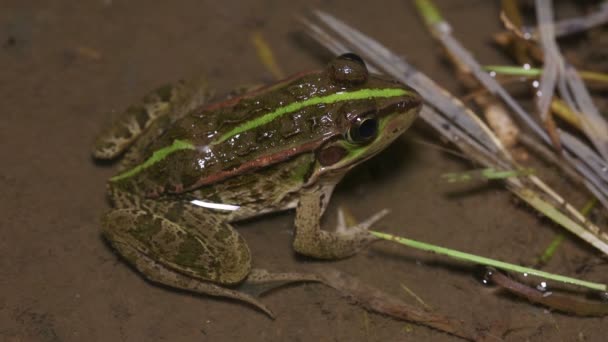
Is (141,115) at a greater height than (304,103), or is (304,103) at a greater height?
(304,103)

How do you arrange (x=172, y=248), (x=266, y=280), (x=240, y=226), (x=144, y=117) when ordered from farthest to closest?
(x=240, y=226), (x=144, y=117), (x=266, y=280), (x=172, y=248)

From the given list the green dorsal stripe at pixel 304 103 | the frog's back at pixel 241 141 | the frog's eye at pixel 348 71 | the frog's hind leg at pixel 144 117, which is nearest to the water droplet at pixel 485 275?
the green dorsal stripe at pixel 304 103

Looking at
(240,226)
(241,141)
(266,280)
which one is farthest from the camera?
(240,226)

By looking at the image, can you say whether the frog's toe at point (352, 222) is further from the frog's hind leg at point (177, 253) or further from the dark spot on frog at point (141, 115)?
the dark spot on frog at point (141, 115)

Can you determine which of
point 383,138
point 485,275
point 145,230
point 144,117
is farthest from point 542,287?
point 144,117

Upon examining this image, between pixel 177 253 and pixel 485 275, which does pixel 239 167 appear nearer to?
pixel 177 253

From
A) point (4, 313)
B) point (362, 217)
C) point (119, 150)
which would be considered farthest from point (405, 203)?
point (4, 313)

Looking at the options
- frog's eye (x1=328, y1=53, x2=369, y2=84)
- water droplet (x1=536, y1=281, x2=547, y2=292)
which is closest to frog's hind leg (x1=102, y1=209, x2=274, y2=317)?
frog's eye (x1=328, y1=53, x2=369, y2=84)
